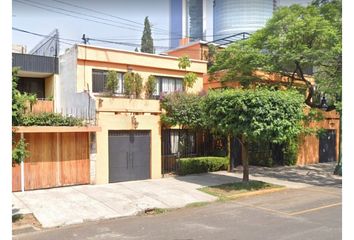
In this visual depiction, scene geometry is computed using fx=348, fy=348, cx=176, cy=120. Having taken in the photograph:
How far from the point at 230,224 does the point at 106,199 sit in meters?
4.79

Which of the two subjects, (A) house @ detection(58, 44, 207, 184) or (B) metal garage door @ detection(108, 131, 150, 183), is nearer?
(A) house @ detection(58, 44, 207, 184)

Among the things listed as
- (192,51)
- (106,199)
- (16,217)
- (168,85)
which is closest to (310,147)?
(192,51)

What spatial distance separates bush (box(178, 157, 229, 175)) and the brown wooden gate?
4.75m

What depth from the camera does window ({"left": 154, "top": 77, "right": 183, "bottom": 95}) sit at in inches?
789

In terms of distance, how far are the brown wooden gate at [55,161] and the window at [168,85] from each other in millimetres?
6762

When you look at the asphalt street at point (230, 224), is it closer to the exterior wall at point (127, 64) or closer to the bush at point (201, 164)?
the bush at point (201, 164)

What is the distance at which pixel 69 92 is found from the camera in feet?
58.5

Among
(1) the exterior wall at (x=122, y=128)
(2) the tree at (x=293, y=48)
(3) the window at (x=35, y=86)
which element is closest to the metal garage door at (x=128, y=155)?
(1) the exterior wall at (x=122, y=128)

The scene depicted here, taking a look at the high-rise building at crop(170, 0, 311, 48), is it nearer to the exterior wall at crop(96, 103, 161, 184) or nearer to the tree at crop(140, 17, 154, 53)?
the exterior wall at crop(96, 103, 161, 184)

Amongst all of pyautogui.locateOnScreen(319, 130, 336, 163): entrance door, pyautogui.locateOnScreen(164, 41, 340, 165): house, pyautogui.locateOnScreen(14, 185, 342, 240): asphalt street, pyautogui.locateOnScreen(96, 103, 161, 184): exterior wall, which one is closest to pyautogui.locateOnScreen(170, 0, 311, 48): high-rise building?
pyautogui.locateOnScreen(14, 185, 342, 240): asphalt street

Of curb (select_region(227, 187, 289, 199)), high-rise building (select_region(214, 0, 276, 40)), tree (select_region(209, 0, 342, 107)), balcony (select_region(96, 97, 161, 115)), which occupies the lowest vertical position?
curb (select_region(227, 187, 289, 199))

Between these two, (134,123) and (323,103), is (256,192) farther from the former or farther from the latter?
(323,103)

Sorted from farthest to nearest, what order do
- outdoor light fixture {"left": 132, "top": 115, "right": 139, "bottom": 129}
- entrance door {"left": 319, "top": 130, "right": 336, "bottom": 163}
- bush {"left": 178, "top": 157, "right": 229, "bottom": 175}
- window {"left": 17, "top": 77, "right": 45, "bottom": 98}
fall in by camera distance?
1. entrance door {"left": 319, "top": 130, "right": 336, "bottom": 163}
2. window {"left": 17, "top": 77, "right": 45, "bottom": 98}
3. bush {"left": 178, "top": 157, "right": 229, "bottom": 175}
4. outdoor light fixture {"left": 132, "top": 115, "right": 139, "bottom": 129}
